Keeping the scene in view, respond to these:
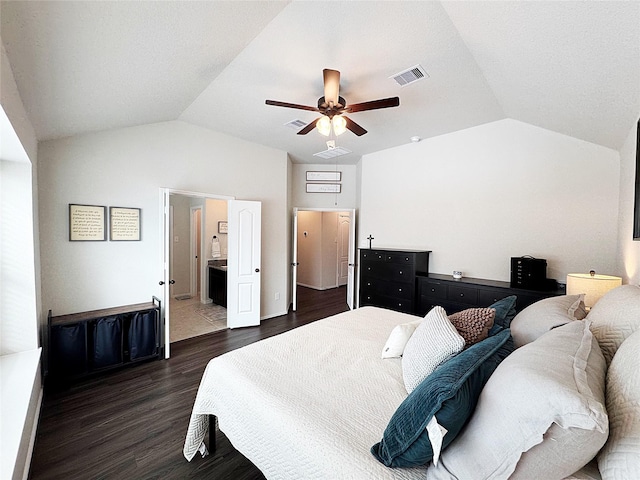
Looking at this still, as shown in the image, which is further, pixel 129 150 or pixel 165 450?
pixel 129 150

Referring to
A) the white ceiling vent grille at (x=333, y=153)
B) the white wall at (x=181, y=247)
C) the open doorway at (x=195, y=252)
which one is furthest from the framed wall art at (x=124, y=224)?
the white ceiling vent grille at (x=333, y=153)

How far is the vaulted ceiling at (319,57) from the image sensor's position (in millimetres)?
1515

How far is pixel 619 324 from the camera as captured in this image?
1.22m

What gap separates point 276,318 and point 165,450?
2.98 metres

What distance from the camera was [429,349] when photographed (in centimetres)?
139

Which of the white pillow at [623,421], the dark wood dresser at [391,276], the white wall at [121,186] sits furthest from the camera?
the dark wood dresser at [391,276]

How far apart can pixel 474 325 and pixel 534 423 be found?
0.82 m

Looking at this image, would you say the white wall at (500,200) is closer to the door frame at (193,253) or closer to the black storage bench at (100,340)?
the black storage bench at (100,340)

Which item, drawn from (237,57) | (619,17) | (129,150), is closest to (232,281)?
(129,150)

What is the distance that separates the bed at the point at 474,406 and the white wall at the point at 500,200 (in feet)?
6.27

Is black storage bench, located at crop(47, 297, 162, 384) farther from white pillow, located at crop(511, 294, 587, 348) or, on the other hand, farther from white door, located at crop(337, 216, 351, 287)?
white door, located at crop(337, 216, 351, 287)

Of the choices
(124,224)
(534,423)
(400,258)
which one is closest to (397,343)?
(534,423)

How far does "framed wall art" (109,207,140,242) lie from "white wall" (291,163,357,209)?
284cm

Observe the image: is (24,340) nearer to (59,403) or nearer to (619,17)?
(59,403)
